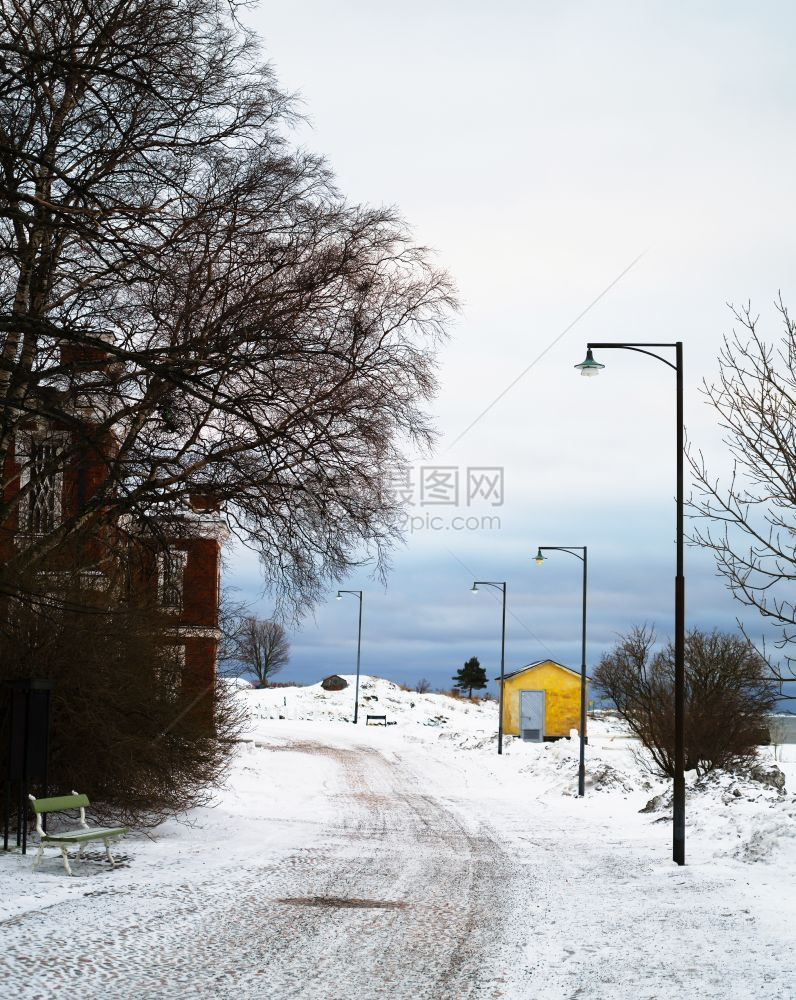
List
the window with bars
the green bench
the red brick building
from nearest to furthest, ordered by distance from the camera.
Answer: the green bench
the window with bars
the red brick building

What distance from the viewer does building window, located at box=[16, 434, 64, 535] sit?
609 inches

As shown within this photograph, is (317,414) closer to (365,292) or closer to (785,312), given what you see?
(365,292)

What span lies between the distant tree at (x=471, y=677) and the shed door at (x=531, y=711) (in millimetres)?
54053

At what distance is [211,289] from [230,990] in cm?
1177

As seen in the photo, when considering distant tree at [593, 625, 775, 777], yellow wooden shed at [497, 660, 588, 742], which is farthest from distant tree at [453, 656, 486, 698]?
distant tree at [593, 625, 775, 777]

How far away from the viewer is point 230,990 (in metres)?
7.91

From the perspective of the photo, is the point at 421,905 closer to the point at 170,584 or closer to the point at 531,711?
the point at 170,584

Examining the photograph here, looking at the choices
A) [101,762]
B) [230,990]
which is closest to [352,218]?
[101,762]

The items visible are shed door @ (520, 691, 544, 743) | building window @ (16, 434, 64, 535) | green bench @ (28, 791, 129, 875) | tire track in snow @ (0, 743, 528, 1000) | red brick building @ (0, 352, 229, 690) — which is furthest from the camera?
shed door @ (520, 691, 544, 743)

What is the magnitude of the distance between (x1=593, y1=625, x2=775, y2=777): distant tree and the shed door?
2686 centimetres

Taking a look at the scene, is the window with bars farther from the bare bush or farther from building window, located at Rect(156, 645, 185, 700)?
building window, located at Rect(156, 645, 185, 700)

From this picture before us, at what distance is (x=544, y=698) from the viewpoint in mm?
58000

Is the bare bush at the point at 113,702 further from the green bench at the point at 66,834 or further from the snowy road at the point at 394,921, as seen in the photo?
the green bench at the point at 66,834

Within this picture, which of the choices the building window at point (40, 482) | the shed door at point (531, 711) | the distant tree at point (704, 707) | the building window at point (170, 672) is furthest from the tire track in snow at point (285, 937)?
the shed door at point (531, 711)
